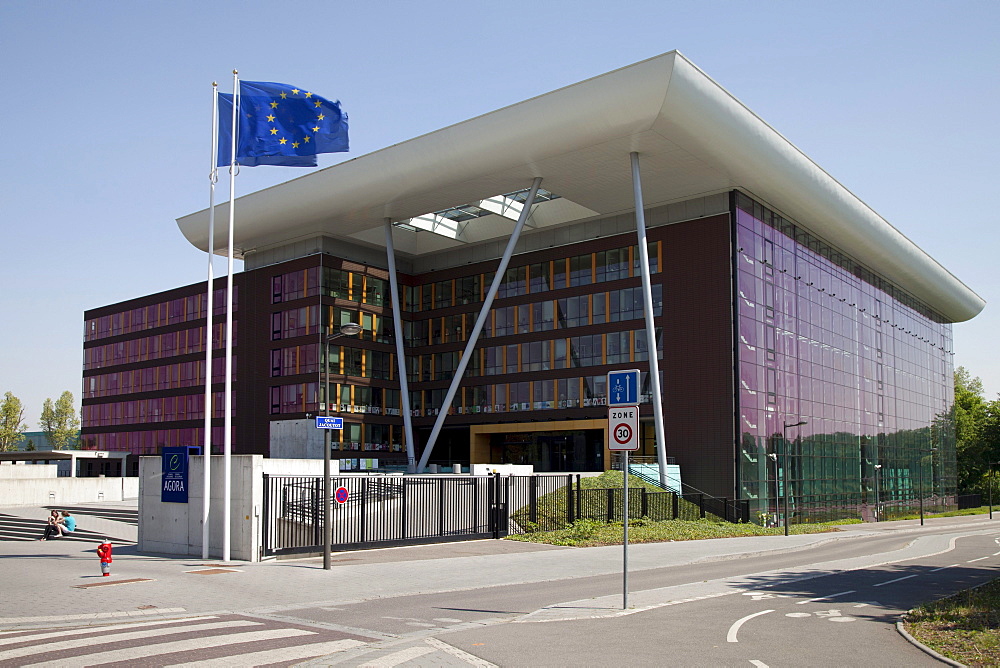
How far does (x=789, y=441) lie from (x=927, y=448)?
34294 mm

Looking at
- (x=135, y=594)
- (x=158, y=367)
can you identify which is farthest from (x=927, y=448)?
(x=135, y=594)

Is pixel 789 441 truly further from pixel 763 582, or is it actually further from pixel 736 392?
pixel 763 582

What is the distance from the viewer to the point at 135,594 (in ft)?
57.1

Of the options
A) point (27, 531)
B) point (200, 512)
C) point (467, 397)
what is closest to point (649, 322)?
point (467, 397)

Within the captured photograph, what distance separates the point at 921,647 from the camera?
11758 millimetres

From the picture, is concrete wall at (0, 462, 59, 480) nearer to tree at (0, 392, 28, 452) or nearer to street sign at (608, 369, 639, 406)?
street sign at (608, 369, 639, 406)

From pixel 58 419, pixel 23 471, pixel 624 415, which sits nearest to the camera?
pixel 624 415

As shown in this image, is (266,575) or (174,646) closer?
(174,646)

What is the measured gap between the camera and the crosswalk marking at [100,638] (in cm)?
1151

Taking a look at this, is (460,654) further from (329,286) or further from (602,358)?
(329,286)

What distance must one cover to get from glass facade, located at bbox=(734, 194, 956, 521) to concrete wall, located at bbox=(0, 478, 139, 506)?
117ft

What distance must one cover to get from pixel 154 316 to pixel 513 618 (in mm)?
72837

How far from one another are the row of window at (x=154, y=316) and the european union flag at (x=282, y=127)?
4563 centimetres

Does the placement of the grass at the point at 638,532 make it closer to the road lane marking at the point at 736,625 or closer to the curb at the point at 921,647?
the road lane marking at the point at 736,625
